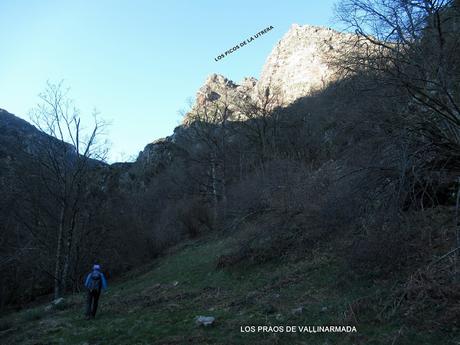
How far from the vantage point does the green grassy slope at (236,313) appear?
6.61 metres

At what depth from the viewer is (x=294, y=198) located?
15164 mm

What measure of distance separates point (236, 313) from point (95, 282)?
468 cm

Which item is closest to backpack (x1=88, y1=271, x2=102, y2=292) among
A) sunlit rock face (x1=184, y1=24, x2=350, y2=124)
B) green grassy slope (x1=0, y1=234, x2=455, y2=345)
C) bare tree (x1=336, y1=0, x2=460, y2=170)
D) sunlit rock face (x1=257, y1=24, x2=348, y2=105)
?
green grassy slope (x1=0, y1=234, x2=455, y2=345)

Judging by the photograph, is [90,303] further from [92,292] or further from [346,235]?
[346,235]

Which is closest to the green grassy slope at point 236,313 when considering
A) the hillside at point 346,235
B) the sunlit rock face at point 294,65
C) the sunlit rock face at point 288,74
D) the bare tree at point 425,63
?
the hillside at point 346,235

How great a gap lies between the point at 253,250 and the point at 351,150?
5.90m

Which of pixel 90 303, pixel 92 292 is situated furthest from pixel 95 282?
pixel 90 303

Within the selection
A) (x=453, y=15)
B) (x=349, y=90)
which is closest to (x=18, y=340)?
(x=349, y=90)

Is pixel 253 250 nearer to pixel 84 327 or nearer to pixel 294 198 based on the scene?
pixel 294 198

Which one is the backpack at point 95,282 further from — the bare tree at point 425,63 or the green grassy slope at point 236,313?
the bare tree at point 425,63

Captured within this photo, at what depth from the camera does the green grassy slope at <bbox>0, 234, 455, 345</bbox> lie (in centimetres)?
661

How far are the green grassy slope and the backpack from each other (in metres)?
0.85

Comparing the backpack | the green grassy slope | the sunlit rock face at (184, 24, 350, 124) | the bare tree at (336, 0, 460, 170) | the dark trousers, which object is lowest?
the green grassy slope

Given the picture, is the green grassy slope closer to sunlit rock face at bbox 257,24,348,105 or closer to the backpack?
the backpack
